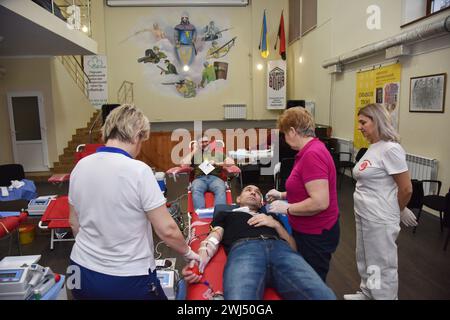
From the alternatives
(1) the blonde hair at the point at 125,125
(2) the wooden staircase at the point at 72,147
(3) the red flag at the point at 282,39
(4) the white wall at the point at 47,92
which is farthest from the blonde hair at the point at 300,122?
(3) the red flag at the point at 282,39

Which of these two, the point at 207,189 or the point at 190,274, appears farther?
the point at 207,189

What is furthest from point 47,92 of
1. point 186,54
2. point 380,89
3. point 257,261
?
point 257,261

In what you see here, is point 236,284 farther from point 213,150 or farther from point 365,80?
point 365,80

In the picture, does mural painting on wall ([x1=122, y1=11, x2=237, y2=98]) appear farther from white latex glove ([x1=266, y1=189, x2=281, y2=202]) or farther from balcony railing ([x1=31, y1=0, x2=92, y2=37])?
white latex glove ([x1=266, y1=189, x2=281, y2=202])

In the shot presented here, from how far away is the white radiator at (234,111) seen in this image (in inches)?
380

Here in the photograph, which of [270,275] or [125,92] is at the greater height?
[125,92]

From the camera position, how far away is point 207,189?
3.71m

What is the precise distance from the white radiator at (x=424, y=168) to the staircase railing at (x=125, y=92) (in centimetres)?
740

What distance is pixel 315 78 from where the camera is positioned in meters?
8.13

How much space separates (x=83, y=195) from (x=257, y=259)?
0.95m

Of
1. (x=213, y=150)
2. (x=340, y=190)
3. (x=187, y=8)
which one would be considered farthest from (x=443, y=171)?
(x=187, y=8)

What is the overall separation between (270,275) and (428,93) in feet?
12.9

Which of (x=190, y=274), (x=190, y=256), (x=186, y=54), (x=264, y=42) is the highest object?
(x=264, y=42)

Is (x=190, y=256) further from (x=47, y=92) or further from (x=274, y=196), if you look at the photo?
(x=47, y=92)
